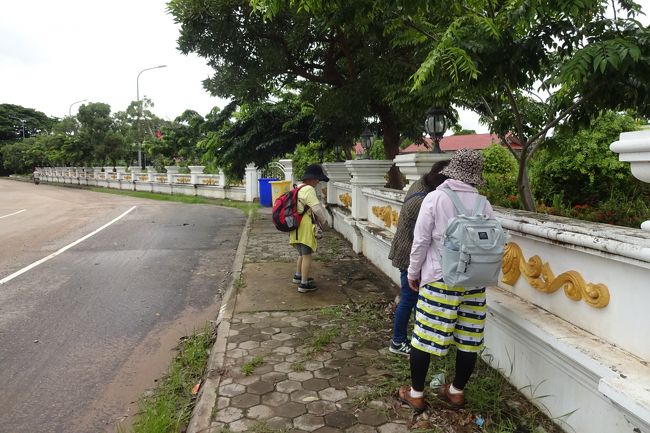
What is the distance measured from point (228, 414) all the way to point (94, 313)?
117 inches

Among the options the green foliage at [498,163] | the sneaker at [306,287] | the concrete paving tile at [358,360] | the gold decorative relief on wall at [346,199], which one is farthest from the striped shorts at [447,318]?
the green foliage at [498,163]

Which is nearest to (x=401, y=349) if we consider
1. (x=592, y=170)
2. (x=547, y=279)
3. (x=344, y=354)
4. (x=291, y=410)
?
(x=344, y=354)

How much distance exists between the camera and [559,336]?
2570 mm

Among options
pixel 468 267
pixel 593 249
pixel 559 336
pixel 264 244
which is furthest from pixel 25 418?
pixel 264 244

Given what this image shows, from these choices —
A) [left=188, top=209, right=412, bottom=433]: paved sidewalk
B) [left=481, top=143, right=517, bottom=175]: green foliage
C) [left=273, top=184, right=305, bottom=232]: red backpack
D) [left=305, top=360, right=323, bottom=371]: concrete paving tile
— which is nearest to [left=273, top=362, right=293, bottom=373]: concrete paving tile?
[left=188, top=209, right=412, bottom=433]: paved sidewalk

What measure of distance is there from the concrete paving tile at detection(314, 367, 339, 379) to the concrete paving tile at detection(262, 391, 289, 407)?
1.18 feet

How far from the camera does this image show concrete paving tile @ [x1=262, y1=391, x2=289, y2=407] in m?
3.12

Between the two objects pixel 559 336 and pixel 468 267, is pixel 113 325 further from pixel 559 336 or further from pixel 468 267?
pixel 559 336

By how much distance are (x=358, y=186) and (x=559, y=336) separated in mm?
5074

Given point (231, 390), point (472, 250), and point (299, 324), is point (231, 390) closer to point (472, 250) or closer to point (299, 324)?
point (299, 324)

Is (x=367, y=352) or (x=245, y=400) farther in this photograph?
(x=367, y=352)

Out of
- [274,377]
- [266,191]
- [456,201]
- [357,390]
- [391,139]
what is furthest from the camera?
[266,191]

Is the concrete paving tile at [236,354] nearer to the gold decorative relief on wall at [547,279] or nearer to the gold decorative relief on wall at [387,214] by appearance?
the gold decorative relief on wall at [547,279]

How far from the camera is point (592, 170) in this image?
7.75m
